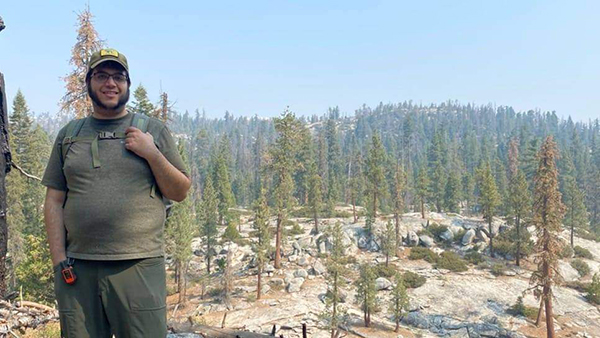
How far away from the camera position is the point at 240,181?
81938 mm

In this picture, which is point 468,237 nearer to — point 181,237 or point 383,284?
point 383,284

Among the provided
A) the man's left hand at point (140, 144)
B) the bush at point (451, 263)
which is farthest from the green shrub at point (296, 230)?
the man's left hand at point (140, 144)

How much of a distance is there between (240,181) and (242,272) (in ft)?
145

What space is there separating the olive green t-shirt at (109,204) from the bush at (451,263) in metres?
43.0

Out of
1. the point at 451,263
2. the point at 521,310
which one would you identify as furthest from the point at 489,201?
the point at 521,310

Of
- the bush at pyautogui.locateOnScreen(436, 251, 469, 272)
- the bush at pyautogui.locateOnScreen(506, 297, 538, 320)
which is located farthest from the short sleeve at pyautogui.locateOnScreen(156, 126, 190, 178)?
the bush at pyautogui.locateOnScreen(436, 251, 469, 272)

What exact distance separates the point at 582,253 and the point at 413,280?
24242 millimetres

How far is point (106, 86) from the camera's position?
2.38 meters

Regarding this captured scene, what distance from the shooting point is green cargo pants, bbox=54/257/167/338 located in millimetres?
2250

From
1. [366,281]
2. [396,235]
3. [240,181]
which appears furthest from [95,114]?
[240,181]

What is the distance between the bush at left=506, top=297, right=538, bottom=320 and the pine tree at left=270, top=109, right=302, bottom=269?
21.1 meters

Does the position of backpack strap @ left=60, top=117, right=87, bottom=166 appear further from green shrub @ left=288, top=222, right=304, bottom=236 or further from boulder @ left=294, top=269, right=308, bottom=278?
green shrub @ left=288, top=222, right=304, bottom=236

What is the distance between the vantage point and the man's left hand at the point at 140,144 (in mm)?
2242

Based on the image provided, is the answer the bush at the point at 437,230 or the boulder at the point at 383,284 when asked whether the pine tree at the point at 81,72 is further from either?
the bush at the point at 437,230
